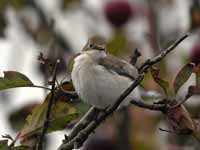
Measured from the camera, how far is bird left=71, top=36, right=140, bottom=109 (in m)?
1.86

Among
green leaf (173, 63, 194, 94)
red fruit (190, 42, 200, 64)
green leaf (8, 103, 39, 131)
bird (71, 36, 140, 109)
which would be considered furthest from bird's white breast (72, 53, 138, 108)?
red fruit (190, 42, 200, 64)

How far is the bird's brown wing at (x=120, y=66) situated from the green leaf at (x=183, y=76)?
113 millimetres

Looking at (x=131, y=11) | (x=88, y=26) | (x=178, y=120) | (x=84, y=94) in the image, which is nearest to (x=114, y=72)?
(x=84, y=94)

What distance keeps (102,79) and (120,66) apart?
7cm

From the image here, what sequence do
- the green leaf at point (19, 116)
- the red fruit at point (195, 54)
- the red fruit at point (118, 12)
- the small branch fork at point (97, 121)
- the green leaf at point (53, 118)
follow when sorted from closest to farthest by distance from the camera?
the small branch fork at point (97, 121) → the green leaf at point (53, 118) → the green leaf at point (19, 116) → the red fruit at point (195, 54) → the red fruit at point (118, 12)

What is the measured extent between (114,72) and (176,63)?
1693 millimetres

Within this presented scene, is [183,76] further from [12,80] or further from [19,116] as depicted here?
[19,116]

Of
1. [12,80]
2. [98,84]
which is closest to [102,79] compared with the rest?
[98,84]

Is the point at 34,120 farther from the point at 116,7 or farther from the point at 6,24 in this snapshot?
Answer: the point at 116,7

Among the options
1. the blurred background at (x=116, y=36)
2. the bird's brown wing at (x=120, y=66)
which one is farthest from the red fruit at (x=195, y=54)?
the bird's brown wing at (x=120, y=66)

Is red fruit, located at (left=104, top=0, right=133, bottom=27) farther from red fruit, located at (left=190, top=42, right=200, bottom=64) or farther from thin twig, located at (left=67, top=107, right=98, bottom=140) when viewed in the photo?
thin twig, located at (left=67, top=107, right=98, bottom=140)

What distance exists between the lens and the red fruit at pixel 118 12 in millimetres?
3631

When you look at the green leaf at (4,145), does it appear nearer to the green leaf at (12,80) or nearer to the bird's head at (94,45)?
the green leaf at (12,80)

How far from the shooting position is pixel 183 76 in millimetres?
1887
